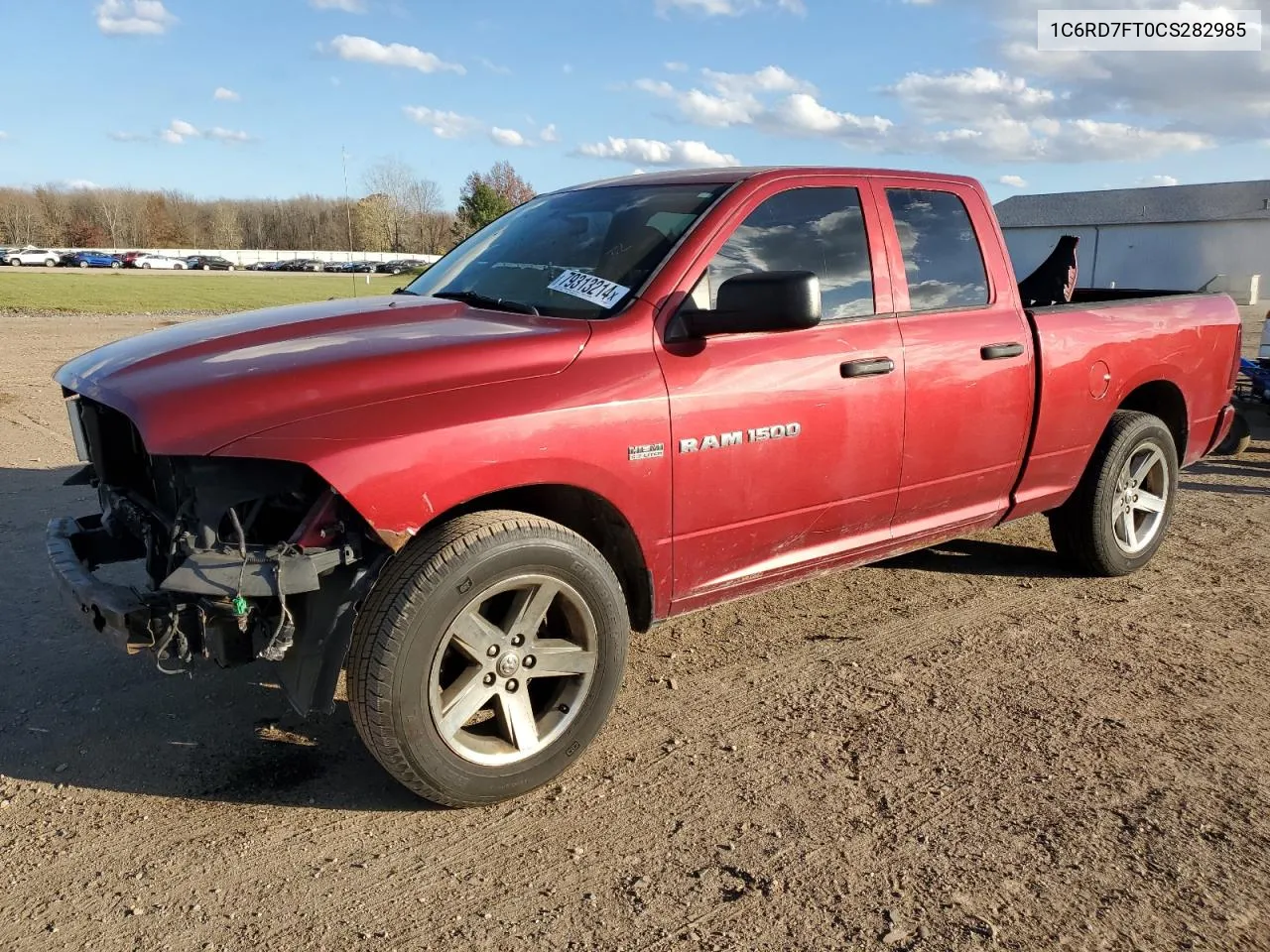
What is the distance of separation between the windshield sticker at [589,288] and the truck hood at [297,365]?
18 centimetres

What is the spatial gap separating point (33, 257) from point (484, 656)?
278ft

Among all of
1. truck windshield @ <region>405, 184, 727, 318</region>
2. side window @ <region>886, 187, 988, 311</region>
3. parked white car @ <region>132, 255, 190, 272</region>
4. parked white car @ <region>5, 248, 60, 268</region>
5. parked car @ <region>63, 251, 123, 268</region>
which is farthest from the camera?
parked white car @ <region>132, 255, 190, 272</region>

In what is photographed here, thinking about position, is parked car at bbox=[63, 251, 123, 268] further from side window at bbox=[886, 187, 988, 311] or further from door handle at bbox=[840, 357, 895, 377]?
door handle at bbox=[840, 357, 895, 377]

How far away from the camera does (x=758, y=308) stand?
10.3ft

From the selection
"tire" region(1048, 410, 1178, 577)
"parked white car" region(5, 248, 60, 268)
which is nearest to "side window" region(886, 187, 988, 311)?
"tire" region(1048, 410, 1178, 577)

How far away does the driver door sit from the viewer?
3.34m

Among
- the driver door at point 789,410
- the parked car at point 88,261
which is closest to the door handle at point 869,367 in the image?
the driver door at point 789,410

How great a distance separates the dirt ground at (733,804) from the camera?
246 centimetres

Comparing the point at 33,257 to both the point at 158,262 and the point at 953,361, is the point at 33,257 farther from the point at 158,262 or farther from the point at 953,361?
the point at 953,361

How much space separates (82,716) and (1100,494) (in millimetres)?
4753

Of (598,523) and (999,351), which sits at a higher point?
(999,351)

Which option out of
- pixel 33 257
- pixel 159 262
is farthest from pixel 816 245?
pixel 159 262

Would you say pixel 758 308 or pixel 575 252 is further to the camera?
pixel 575 252

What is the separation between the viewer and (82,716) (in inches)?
139
